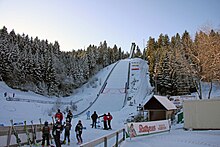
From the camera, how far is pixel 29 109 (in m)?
41.0

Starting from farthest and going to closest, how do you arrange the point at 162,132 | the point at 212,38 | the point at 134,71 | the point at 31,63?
the point at 134,71 → the point at 31,63 → the point at 212,38 → the point at 162,132

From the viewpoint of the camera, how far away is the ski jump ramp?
5359cm

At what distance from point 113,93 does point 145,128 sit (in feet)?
147

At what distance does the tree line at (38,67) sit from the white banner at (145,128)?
39.7m

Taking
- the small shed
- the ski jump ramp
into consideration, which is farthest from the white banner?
the ski jump ramp

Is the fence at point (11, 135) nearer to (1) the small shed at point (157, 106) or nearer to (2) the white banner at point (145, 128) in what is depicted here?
(2) the white banner at point (145, 128)

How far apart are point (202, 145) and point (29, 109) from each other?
32.3 meters

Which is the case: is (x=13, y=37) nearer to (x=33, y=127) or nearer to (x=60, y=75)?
(x=60, y=75)

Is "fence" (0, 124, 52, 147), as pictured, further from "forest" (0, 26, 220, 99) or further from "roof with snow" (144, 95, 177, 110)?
"forest" (0, 26, 220, 99)

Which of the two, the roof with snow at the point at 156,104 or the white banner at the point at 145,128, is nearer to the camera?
the white banner at the point at 145,128

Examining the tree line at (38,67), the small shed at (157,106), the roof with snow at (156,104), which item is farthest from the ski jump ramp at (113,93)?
the roof with snow at (156,104)

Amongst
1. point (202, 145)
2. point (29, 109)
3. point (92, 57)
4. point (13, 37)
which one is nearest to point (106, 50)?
point (92, 57)

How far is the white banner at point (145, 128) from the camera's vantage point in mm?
17141

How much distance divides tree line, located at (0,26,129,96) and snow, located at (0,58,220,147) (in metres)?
2.73
